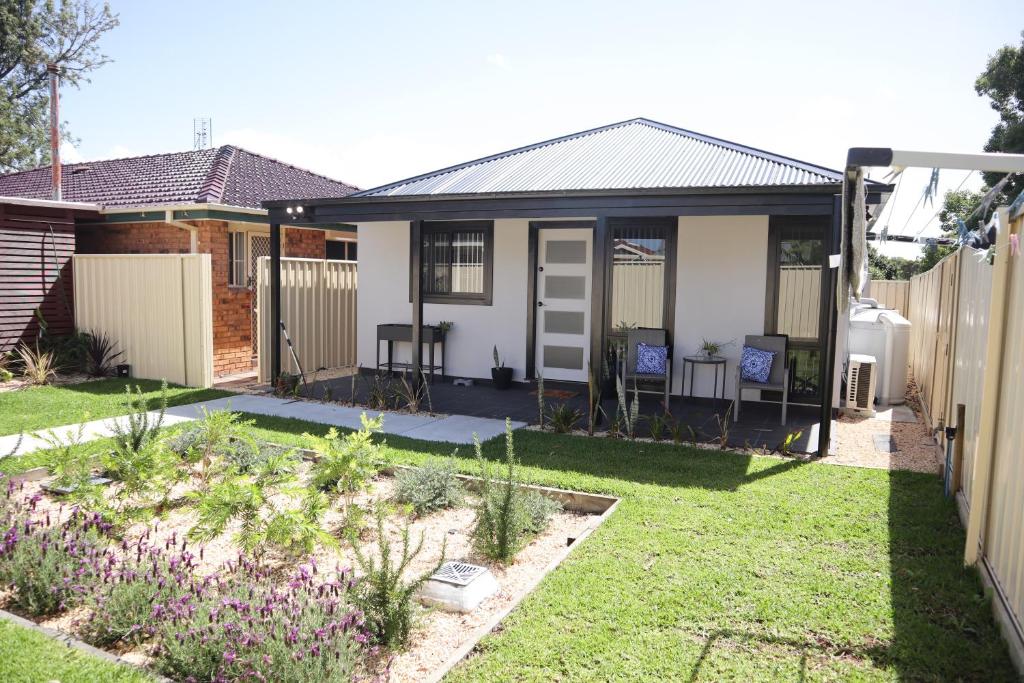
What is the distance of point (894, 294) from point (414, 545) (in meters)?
16.3

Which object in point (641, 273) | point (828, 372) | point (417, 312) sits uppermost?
point (641, 273)

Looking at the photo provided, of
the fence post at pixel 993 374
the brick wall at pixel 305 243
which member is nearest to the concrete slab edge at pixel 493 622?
the fence post at pixel 993 374

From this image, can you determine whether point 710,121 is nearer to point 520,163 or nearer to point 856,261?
point 520,163

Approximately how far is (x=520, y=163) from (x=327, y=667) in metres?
8.76

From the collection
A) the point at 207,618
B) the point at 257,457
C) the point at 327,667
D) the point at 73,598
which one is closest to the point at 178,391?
the point at 257,457

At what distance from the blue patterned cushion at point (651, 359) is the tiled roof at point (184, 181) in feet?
24.6

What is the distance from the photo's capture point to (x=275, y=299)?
1045 cm

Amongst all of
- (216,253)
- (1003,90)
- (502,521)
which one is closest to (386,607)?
(502,521)

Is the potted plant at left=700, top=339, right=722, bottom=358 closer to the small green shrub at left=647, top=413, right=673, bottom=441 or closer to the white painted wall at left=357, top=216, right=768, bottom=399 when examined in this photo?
the white painted wall at left=357, top=216, right=768, bottom=399

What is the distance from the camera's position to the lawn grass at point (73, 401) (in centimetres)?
812

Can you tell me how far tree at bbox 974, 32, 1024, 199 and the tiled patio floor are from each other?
18368 mm

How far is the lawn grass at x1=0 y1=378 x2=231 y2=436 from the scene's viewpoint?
320 inches

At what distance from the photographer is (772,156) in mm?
9367

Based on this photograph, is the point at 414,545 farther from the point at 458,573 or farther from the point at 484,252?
the point at 484,252
